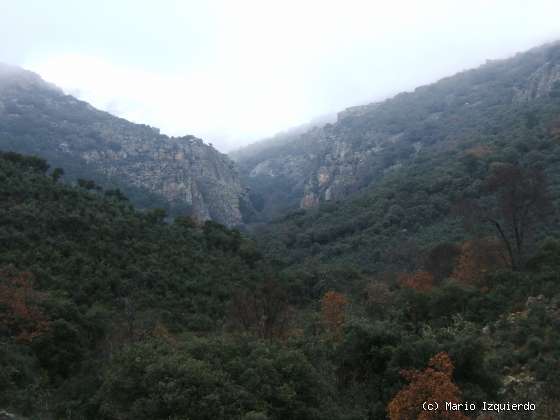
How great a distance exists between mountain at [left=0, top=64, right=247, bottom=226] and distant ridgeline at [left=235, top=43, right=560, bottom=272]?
13880mm

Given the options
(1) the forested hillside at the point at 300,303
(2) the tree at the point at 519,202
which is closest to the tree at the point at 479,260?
(1) the forested hillside at the point at 300,303

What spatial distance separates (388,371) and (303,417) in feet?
11.0

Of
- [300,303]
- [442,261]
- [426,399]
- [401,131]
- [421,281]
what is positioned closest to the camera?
[426,399]

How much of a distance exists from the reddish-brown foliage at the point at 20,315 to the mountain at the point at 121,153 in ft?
175

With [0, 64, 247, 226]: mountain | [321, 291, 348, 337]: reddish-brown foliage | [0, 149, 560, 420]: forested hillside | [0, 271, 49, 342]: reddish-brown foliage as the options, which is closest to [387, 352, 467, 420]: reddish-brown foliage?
[0, 149, 560, 420]: forested hillside

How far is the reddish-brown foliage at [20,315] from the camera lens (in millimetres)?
19109

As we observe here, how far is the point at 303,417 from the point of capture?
12.2 metres

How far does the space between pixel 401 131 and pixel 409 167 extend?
3626cm

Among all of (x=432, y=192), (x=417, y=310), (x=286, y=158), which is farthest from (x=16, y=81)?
(x=417, y=310)

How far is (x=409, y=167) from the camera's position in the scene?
78.8 meters

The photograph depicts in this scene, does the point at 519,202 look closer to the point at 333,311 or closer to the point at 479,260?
the point at 479,260

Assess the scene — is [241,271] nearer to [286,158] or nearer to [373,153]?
[373,153]

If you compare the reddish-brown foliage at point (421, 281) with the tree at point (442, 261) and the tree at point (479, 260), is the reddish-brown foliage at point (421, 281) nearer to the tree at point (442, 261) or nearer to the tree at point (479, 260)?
the tree at point (442, 261)

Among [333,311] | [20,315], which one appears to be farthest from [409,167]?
[20,315]
